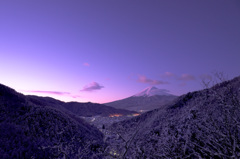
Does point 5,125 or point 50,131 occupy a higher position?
point 5,125

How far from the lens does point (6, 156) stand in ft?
22.3

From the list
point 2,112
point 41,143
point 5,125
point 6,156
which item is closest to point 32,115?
point 2,112

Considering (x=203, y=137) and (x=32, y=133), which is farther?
(x=32, y=133)

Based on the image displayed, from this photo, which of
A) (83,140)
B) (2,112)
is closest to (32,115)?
(2,112)

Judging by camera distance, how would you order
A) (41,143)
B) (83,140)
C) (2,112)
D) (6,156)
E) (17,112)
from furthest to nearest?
(83,140)
(17,112)
(2,112)
(41,143)
(6,156)

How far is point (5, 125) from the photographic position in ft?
30.6

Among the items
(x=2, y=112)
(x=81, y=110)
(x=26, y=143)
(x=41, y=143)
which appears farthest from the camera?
(x=81, y=110)

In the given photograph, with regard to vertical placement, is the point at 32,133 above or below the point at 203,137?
below

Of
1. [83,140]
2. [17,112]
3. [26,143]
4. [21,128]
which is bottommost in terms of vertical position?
[83,140]

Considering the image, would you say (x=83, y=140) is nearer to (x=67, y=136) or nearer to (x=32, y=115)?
(x=67, y=136)

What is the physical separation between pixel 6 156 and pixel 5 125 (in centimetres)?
323

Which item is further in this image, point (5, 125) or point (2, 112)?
point (2, 112)

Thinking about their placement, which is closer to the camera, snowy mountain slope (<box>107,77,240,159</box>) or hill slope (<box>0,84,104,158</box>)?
snowy mountain slope (<box>107,77,240,159</box>)

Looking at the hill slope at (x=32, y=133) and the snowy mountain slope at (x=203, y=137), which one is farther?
the hill slope at (x=32, y=133)
